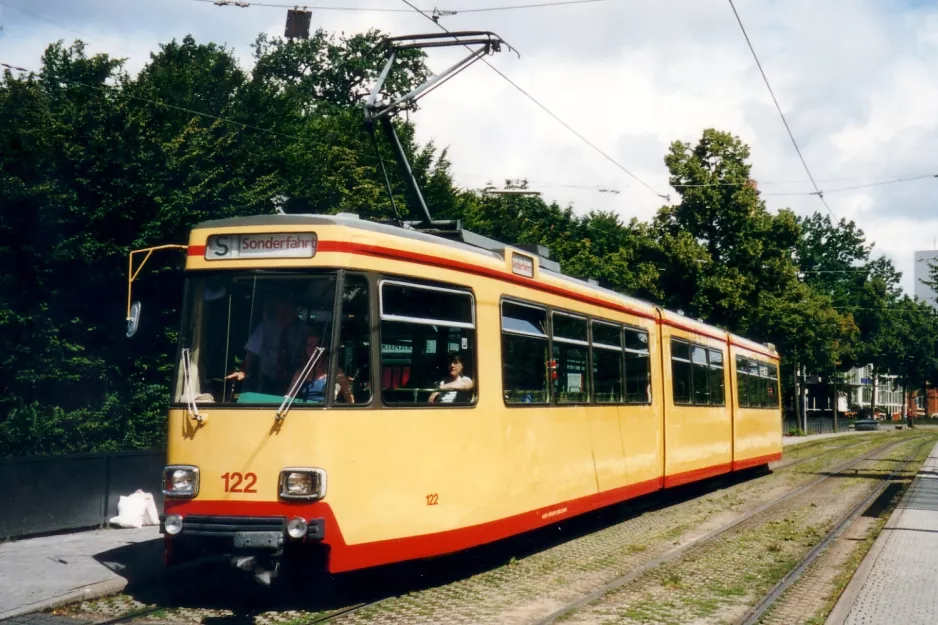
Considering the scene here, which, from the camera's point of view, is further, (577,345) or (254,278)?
(577,345)

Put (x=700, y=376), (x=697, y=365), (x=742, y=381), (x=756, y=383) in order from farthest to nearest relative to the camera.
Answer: (x=756, y=383), (x=742, y=381), (x=700, y=376), (x=697, y=365)

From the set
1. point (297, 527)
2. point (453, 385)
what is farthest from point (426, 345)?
point (297, 527)

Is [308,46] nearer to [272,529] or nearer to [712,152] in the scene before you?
[712,152]

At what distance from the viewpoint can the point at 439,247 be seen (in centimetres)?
892

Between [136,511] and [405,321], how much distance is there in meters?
5.78

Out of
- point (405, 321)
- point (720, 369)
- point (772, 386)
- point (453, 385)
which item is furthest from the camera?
point (772, 386)

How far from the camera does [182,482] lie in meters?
7.97

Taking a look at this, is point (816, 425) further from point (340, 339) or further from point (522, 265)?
point (340, 339)

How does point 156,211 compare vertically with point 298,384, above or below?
above

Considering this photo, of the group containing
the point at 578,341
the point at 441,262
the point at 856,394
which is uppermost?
the point at 856,394

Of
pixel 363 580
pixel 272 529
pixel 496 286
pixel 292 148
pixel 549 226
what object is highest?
pixel 549 226

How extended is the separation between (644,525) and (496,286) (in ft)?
17.6

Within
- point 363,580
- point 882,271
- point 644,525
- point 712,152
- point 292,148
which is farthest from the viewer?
point 882,271

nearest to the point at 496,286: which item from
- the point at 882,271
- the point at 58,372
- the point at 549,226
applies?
the point at 58,372
